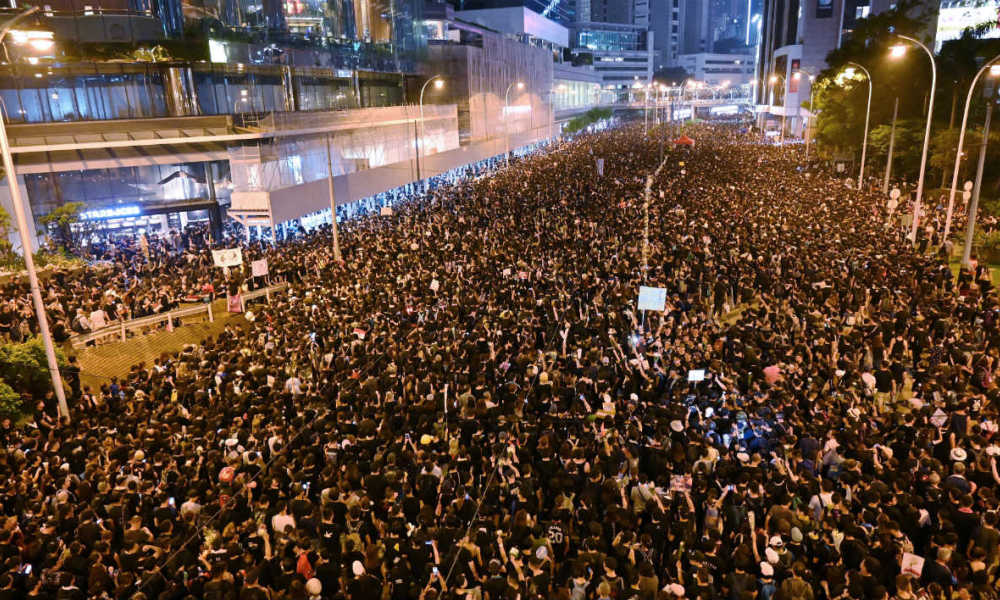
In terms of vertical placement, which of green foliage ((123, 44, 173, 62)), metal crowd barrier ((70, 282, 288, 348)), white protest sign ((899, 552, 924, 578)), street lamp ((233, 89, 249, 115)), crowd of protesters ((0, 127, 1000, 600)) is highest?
green foliage ((123, 44, 173, 62))

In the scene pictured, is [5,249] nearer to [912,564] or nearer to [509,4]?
[912,564]

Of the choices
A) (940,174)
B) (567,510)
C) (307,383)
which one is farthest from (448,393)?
(940,174)

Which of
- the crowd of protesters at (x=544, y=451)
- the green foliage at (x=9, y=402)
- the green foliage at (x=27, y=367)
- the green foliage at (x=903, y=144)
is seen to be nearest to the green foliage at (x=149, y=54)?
the crowd of protesters at (x=544, y=451)

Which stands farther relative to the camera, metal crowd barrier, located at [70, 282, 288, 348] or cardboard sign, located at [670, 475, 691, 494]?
metal crowd barrier, located at [70, 282, 288, 348]

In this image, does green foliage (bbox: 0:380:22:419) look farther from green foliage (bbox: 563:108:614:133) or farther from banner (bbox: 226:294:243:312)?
green foliage (bbox: 563:108:614:133)

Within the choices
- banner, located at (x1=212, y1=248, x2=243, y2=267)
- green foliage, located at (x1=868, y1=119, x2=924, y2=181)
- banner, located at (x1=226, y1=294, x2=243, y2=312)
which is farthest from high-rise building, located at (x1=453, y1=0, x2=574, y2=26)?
banner, located at (x1=226, y1=294, x2=243, y2=312)

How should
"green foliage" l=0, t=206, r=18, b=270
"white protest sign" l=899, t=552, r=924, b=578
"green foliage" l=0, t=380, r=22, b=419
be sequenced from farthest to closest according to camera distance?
"green foliage" l=0, t=206, r=18, b=270, "green foliage" l=0, t=380, r=22, b=419, "white protest sign" l=899, t=552, r=924, b=578

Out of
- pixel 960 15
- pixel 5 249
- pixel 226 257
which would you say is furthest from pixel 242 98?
pixel 960 15
